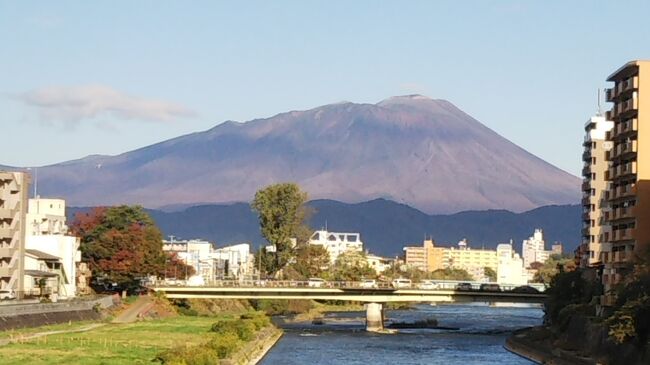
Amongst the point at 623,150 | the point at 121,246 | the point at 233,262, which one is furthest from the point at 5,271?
the point at 233,262

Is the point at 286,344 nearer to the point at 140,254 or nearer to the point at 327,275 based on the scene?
the point at 140,254

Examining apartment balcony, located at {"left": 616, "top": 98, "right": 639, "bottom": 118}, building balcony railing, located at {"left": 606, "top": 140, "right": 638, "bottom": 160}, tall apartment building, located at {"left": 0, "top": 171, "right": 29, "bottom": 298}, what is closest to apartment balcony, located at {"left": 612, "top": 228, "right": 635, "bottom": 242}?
building balcony railing, located at {"left": 606, "top": 140, "right": 638, "bottom": 160}

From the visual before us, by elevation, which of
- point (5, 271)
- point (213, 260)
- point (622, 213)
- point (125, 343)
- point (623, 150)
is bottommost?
point (125, 343)

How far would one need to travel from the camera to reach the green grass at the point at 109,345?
148 ft

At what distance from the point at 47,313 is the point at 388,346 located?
20.5m

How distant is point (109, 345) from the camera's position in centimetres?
5362

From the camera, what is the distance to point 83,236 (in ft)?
319

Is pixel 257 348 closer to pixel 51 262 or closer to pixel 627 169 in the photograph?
pixel 627 169

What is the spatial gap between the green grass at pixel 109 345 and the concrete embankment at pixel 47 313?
8.48 feet

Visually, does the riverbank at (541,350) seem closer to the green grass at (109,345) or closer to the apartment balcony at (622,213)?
the apartment balcony at (622,213)

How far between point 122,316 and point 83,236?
20260mm

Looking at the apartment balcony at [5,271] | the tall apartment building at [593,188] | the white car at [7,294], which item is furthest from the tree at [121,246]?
the tall apartment building at [593,188]

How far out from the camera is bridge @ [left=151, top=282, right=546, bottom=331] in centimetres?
8575

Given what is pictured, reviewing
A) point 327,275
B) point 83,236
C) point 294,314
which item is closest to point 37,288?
point 83,236
